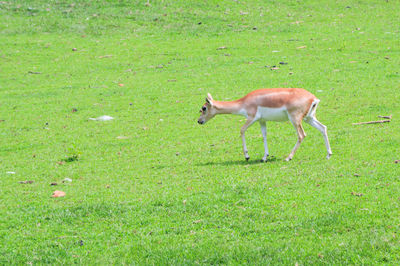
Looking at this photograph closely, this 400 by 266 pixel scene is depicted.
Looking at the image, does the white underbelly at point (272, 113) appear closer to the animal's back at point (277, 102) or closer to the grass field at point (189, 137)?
the animal's back at point (277, 102)

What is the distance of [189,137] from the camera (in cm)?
1516

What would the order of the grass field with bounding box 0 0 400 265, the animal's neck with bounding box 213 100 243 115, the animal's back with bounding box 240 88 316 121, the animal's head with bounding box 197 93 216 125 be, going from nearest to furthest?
the grass field with bounding box 0 0 400 265
the animal's back with bounding box 240 88 316 121
the animal's neck with bounding box 213 100 243 115
the animal's head with bounding box 197 93 216 125

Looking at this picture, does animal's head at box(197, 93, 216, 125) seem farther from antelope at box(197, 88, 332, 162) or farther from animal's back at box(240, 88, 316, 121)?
animal's back at box(240, 88, 316, 121)

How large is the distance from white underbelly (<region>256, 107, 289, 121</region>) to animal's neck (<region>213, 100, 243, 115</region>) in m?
0.54

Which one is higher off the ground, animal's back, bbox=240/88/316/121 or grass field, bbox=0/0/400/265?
animal's back, bbox=240/88/316/121

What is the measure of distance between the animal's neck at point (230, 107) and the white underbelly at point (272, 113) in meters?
0.54

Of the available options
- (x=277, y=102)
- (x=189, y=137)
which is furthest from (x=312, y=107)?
(x=189, y=137)

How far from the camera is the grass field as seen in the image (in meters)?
7.76

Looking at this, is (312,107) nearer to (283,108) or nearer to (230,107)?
(283,108)

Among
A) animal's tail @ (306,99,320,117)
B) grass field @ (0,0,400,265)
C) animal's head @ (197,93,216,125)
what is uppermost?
animal's tail @ (306,99,320,117)

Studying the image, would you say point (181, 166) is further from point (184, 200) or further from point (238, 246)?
point (238, 246)

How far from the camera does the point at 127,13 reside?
108 ft

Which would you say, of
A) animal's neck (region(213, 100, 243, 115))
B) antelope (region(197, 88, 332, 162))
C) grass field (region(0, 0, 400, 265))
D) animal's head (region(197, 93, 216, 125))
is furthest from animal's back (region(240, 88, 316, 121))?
grass field (region(0, 0, 400, 265))

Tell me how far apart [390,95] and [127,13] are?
20303mm
